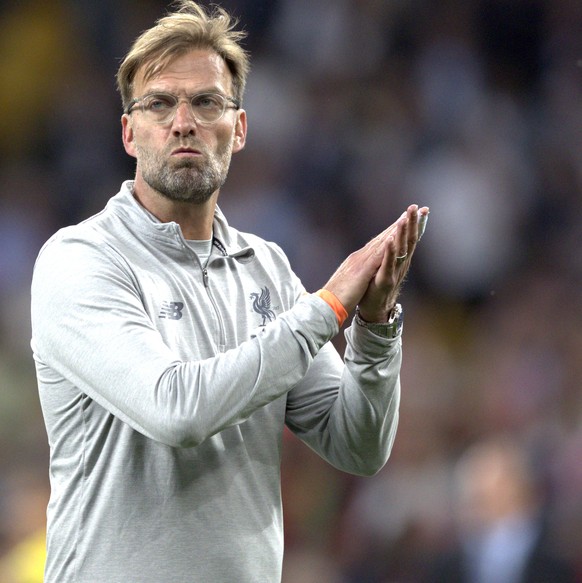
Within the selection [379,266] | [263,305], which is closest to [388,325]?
[379,266]

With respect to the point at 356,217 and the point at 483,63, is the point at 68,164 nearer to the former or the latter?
the point at 356,217

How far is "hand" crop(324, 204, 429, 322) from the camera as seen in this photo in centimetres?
223

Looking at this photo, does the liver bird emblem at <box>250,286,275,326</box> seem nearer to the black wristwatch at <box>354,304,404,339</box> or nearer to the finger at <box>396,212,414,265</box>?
the black wristwatch at <box>354,304,404,339</box>

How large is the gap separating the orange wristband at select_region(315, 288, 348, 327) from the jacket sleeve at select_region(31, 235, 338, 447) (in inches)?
1.0

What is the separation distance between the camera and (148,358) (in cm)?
205

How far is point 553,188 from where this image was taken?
5695 mm

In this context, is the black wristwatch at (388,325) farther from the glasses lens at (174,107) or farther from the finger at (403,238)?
the glasses lens at (174,107)

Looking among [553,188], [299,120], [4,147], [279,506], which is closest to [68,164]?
[4,147]

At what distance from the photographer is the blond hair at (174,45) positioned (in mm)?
2539

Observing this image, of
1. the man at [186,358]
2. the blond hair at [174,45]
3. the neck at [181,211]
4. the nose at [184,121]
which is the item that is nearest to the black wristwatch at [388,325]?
the man at [186,358]

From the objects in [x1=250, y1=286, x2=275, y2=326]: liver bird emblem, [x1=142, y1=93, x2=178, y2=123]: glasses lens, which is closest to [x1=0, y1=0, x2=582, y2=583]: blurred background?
[x1=250, y1=286, x2=275, y2=326]: liver bird emblem

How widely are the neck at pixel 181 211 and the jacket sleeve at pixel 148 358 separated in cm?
31

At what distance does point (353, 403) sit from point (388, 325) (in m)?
0.21

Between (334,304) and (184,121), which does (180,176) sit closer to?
(184,121)
